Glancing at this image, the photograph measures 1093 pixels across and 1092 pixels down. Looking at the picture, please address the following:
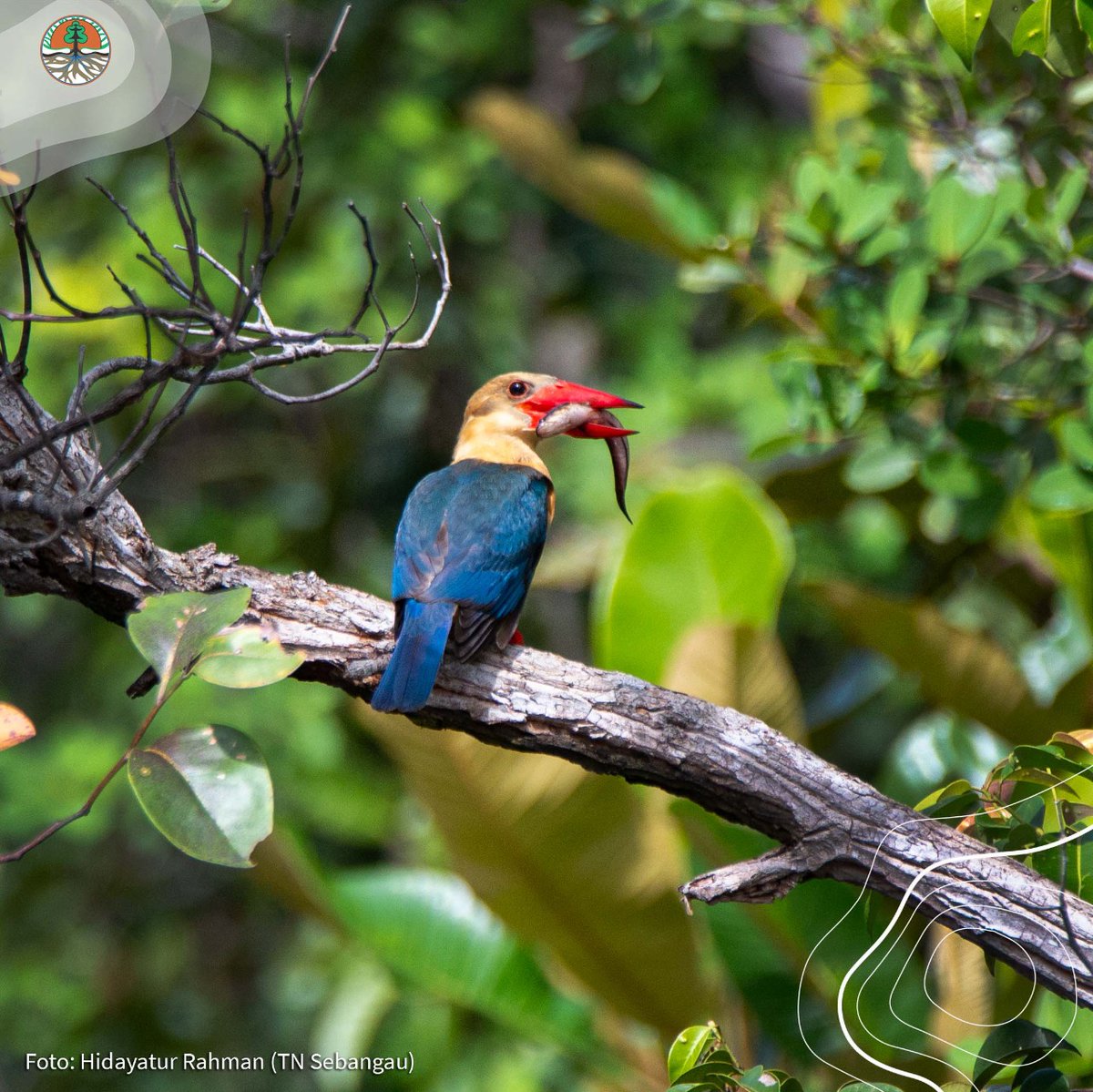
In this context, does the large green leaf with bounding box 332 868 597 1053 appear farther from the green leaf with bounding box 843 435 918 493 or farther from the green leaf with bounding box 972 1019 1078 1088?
the green leaf with bounding box 972 1019 1078 1088

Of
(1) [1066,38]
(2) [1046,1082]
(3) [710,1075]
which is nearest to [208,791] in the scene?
(3) [710,1075]

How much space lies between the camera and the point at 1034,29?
5.39 feet

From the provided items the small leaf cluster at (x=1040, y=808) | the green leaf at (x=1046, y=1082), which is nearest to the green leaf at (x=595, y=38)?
the small leaf cluster at (x=1040, y=808)

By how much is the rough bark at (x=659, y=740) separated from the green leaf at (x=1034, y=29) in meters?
1.02

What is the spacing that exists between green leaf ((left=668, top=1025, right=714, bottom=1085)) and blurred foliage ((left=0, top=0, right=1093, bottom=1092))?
0.01 meters

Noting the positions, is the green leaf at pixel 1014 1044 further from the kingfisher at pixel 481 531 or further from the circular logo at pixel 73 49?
the circular logo at pixel 73 49

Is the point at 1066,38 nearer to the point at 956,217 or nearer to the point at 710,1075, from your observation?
the point at 956,217

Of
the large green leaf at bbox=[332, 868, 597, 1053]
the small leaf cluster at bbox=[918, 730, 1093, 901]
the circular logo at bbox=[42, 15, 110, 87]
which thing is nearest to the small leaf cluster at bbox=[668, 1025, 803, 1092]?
the small leaf cluster at bbox=[918, 730, 1093, 901]

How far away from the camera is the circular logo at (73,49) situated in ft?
5.10

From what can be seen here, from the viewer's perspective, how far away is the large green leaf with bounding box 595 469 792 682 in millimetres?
3578

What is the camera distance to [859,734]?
5395mm

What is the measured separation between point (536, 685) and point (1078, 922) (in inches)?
32.4

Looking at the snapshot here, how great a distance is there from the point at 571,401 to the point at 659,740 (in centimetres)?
129

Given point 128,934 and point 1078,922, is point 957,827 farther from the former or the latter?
point 128,934
